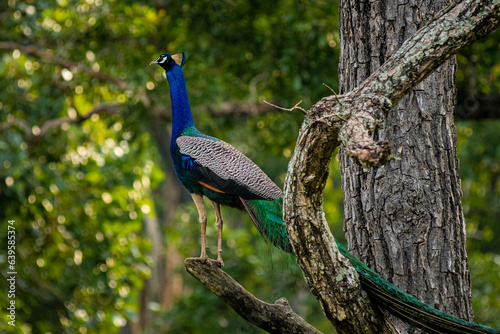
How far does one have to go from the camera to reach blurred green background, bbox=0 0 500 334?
6938 millimetres

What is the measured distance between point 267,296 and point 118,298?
239 cm

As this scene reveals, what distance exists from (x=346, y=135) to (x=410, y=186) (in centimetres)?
121

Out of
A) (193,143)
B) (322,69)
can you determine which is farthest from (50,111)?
(193,143)

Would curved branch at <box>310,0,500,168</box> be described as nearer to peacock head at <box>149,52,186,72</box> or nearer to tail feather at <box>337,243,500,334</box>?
tail feather at <box>337,243,500,334</box>

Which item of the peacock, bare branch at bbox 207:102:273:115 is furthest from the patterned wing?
bare branch at bbox 207:102:273:115

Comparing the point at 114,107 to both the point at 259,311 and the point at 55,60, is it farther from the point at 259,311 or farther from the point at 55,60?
the point at 259,311

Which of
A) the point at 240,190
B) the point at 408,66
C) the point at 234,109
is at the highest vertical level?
the point at 234,109

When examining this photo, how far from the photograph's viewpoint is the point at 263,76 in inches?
297

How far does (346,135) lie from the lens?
2363 millimetres

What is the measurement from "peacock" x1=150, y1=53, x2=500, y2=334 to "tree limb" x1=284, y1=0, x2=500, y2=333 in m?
0.13

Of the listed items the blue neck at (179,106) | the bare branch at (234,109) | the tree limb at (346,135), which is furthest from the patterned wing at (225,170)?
the bare branch at (234,109)

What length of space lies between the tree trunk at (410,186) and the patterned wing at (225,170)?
49 centimetres

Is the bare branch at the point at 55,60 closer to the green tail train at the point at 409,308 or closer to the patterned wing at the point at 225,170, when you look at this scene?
the patterned wing at the point at 225,170

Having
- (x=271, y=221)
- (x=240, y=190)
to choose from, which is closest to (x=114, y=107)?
(x=240, y=190)
